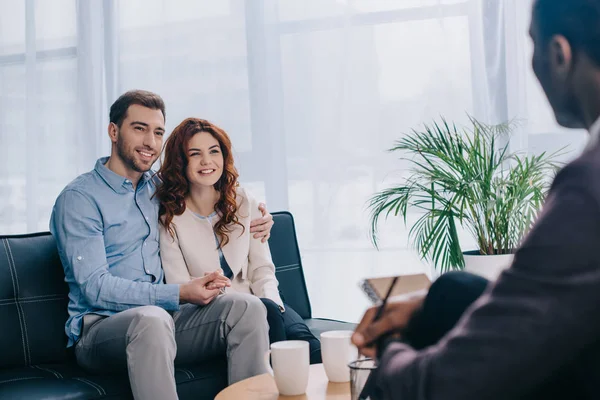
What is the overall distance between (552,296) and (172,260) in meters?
1.91

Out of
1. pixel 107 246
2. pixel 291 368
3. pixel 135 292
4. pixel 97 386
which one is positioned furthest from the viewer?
pixel 107 246

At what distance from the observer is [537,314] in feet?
2.05

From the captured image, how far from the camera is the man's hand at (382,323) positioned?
940mm

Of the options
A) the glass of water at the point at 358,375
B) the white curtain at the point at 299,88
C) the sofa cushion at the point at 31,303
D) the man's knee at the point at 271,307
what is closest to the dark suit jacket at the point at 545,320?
the glass of water at the point at 358,375

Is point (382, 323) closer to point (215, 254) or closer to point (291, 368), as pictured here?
point (291, 368)

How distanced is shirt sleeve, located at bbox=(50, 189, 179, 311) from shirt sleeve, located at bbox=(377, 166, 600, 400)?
162 cm

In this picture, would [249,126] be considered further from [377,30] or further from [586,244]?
[586,244]

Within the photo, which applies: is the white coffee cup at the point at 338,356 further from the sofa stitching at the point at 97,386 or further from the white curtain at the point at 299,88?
the white curtain at the point at 299,88

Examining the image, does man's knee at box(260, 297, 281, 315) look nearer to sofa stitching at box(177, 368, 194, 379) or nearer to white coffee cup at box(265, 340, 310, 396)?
sofa stitching at box(177, 368, 194, 379)

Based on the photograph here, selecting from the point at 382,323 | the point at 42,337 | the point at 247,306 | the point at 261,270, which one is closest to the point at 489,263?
the point at 261,270

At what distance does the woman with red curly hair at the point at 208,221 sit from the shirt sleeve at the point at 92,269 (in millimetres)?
172

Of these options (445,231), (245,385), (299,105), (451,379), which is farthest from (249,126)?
(451,379)

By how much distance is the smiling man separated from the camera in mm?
611

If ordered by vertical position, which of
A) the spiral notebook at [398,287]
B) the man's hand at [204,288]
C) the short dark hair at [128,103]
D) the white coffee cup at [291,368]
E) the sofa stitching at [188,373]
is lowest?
the sofa stitching at [188,373]
